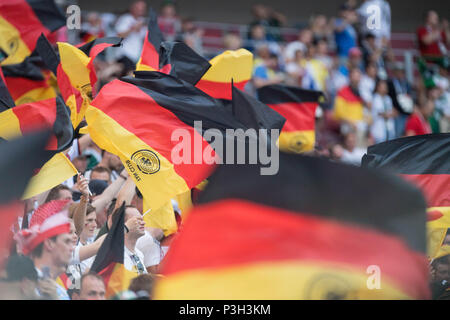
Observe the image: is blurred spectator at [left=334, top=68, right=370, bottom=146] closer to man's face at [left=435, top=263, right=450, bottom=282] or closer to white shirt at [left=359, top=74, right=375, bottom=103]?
white shirt at [left=359, top=74, right=375, bottom=103]

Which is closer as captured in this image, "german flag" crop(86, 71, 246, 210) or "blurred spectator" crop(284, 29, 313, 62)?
"german flag" crop(86, 71, 246, 210)

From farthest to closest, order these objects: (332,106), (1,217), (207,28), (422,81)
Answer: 1. (207,28)
2. (422,81)
3. (332,106)
4. (1,217)

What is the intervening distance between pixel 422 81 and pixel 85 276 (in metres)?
9.12

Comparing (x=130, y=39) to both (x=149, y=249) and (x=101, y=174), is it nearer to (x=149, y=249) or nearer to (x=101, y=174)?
(x=101, y=174)

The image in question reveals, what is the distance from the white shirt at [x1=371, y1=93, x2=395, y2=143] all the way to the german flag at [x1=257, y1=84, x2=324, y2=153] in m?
3.38

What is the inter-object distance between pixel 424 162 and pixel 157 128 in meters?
1.97

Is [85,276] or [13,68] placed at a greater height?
[13,68]

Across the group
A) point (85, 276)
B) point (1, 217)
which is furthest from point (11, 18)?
point (1, 217)

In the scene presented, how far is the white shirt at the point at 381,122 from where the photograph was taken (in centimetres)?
988

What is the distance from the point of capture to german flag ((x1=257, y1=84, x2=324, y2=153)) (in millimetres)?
6613

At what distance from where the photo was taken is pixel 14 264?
10.2 ft

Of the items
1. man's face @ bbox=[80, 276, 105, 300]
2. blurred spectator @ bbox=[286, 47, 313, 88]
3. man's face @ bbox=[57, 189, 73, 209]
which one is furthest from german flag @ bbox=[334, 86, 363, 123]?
man's face @ bbox=[80, 276, 105, 300]

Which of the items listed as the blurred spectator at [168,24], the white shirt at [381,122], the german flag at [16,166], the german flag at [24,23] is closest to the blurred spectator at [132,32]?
the blurred spectator at [168,24]
